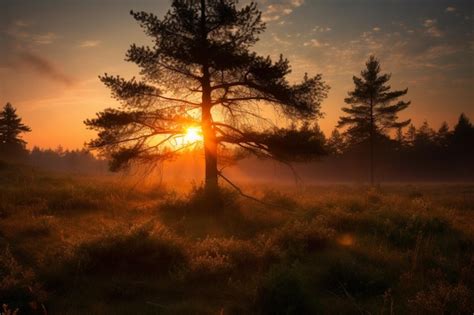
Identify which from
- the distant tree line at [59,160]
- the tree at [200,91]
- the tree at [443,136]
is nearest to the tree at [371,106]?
the tree at [200,91]

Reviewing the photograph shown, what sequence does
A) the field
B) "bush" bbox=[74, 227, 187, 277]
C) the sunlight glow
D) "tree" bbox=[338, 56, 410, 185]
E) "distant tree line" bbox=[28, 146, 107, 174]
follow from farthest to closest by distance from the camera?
1. "distant tree line" bbox=[28, 146, 107, 174]
2. "tree" bbox=[338, 56, 410, 185]
3. the sunlight glow
4. "bush" bbox=[74, 227, 187, 277]
5. the field

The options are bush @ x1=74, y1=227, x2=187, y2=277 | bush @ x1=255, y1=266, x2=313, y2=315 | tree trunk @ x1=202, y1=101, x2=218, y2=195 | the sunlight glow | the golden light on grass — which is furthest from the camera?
the sunlight glow

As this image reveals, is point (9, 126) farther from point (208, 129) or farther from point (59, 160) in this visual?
point (59, 160)

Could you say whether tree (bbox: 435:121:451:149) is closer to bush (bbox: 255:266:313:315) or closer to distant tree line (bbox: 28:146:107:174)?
bush (bbox: 255:266:313:315)

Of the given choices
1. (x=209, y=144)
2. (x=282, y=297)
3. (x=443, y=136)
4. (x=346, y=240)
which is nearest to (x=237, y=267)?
(x=282, y=297)

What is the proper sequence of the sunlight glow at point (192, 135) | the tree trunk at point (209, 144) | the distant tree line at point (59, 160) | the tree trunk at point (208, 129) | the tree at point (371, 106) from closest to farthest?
the tree trunk at point (208, 129) < the tree trunk at point (209, 144) < the sunlight glow at point (192, 135) < the tree at point (371, 106) < the distant tree line at point (59, 160)

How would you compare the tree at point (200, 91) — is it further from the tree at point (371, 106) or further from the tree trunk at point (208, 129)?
the tree at point (371, 106)

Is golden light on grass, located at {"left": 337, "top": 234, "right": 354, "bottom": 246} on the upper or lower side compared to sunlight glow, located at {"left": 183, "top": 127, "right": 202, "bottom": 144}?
lower

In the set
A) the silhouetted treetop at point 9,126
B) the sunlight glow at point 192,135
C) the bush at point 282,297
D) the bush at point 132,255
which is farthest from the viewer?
the silhouetted treetop at point 9,126

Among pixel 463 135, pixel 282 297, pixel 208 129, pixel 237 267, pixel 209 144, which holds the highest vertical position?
pixel 463 135

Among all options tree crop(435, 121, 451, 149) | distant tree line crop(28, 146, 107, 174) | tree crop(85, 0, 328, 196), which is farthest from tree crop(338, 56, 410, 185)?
distant tree line crop(28, 146, 107, 174)

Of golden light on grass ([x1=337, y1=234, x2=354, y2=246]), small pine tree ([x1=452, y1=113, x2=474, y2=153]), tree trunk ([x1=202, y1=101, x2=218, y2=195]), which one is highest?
small pine tree ([x1=452, y1=113, x2=474, y2=153])

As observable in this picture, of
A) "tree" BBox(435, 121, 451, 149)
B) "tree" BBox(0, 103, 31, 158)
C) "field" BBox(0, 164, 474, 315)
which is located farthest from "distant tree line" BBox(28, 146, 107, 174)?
"field" BBox(0, 164, 474, 315)

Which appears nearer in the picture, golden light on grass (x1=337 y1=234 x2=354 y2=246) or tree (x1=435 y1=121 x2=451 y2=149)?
golden light on grass (x1=337 y1=234 x2=354 y2=246)
